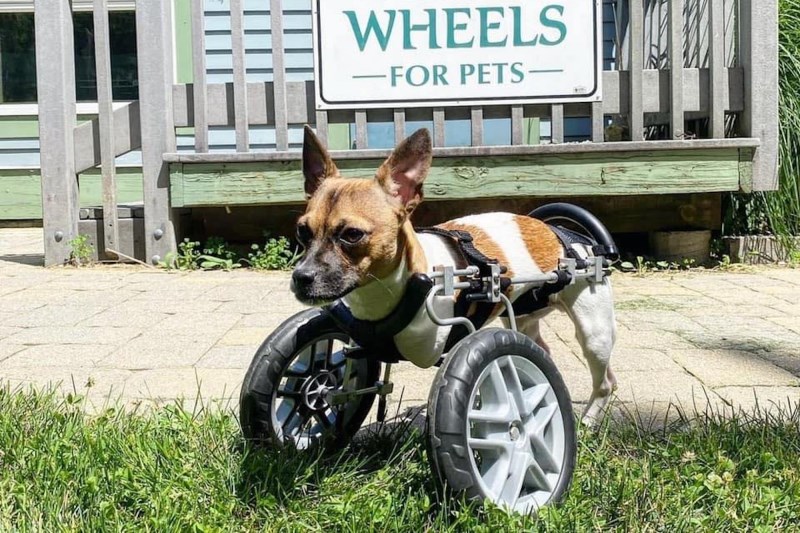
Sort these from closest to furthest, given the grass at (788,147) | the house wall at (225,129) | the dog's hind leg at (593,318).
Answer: the dog's hind leg at (593,318) → the grass at (788,147) → the house wall at (225,129)

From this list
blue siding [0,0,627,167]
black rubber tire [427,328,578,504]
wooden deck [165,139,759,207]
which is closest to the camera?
black rubber tire [427,328,578,504]

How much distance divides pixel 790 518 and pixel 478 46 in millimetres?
4390

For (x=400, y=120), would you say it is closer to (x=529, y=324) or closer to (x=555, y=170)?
(x=555, y=170)

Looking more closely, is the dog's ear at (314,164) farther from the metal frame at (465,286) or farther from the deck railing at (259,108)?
the deck railing at (259,108)

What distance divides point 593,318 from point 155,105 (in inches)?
167

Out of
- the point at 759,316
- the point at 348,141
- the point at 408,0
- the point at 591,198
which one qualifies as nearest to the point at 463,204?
the point at 591,198

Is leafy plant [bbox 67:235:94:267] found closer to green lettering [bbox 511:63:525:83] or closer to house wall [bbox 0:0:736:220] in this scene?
green lettering [bbox 511:63:525:83]

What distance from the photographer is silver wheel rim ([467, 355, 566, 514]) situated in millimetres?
1947

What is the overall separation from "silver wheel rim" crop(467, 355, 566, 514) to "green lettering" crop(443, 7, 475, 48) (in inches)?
163

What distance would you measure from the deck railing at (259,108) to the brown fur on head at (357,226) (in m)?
3.72

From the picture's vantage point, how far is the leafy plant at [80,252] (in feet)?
20.1

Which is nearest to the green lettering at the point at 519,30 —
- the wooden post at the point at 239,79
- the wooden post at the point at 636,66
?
the wooden post at the point at 636,66

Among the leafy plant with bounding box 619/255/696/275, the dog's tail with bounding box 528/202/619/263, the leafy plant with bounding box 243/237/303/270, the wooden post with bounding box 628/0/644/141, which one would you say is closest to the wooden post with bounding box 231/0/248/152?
the leafy plant with bounding box 243/237/303/270

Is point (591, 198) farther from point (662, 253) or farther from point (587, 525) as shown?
point (587, 525)
